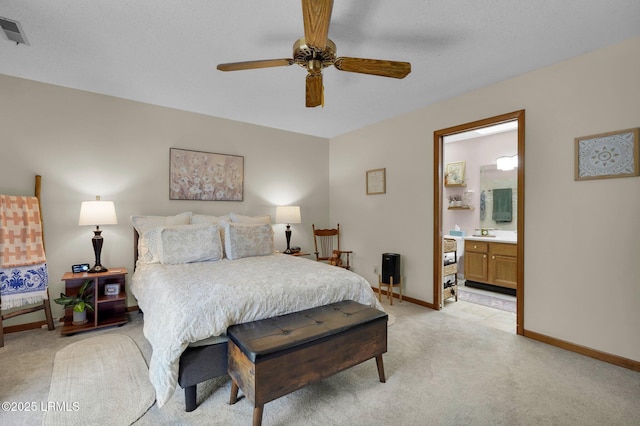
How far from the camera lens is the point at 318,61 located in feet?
6.29

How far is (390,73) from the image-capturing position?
6.73 feet

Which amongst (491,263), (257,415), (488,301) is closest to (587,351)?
(488,301)

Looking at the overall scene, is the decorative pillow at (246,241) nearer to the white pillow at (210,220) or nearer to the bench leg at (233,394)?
the white pillow at (210,220)

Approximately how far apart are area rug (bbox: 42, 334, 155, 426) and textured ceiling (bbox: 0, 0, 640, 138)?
8.37ft

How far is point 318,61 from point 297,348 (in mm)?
1788

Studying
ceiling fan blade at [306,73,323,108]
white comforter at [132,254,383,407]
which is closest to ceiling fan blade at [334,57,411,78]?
ceiling fan blade at [306,73,323,108]

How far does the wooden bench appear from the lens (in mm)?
1576

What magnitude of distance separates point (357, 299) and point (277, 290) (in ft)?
2.47

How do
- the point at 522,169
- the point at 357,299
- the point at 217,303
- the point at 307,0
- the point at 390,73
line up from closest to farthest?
the point at 307,0 → the point at 217,303 → the point at 390,73 → the point at 357,299 → the point at 522,169

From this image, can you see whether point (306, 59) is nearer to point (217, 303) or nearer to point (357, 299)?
point (217, 303)

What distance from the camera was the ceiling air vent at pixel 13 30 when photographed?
2.08 meters

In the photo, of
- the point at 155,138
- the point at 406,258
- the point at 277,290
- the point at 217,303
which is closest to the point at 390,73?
the point at 277,290

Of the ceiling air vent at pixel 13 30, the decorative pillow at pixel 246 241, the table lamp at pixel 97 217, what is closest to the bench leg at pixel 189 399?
the decorative pillow at pixel 246 241

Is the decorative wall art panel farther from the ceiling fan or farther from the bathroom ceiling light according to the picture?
the bathroom ceiling light
